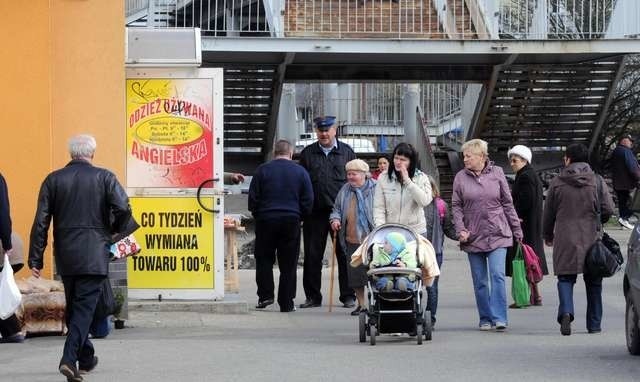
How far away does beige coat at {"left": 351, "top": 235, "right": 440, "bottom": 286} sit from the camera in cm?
1130

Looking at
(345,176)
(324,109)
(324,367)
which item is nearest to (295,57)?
(324,109)

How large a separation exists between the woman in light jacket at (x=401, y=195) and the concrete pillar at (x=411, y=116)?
51.6 feet

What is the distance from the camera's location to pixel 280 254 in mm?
14383

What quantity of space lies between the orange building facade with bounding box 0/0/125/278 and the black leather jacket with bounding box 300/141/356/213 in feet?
7.33

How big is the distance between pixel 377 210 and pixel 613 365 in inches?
112

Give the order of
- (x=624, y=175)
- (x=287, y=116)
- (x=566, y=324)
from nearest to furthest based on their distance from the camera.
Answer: (x=566, y=324), (x=624, y=175), (x=287, y=116)

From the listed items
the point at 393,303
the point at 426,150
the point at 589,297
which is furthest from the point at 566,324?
the point at 426,150

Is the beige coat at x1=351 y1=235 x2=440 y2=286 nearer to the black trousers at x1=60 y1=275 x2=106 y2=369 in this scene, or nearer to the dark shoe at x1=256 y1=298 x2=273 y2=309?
the black trousers at x1=60 y1=275 x2=106 y2=369

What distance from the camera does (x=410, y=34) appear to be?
23.6 m

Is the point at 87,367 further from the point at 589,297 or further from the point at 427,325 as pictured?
the point at 589,297

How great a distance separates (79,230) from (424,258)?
321 centimetres

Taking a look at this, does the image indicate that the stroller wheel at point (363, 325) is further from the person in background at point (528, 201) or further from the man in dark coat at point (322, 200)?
the person in background at point (528, 201)

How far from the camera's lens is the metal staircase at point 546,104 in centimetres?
2503

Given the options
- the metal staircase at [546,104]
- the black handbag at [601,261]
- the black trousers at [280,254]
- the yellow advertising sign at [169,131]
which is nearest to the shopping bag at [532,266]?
the black handbag at [601,261]
